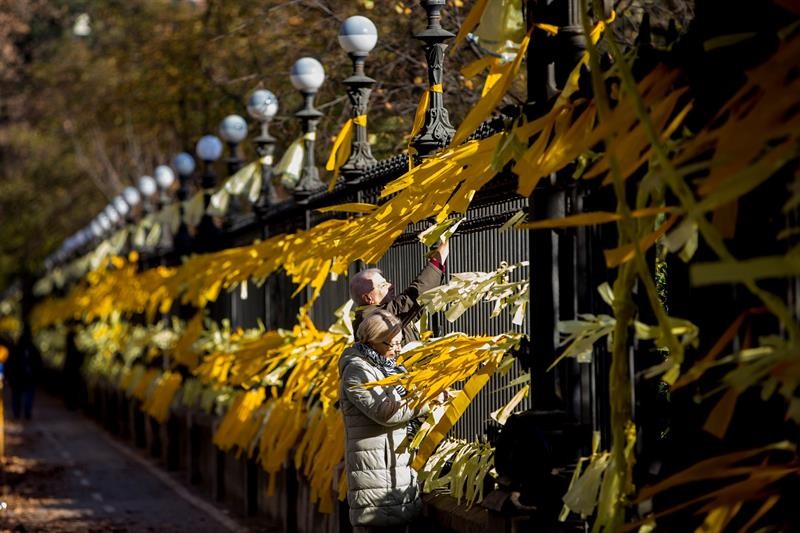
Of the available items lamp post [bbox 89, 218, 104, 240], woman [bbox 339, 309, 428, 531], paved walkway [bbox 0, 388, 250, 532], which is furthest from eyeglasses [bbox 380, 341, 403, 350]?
lamp post [bbox 89, 218, 104, 240]

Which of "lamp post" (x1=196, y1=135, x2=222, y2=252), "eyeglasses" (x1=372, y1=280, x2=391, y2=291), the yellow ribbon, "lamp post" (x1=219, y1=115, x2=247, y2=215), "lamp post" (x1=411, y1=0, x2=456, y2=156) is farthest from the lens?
"lamp post" (x1=196, y1=135, x2=222, y2=252)

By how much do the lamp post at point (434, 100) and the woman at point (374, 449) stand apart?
1326mm

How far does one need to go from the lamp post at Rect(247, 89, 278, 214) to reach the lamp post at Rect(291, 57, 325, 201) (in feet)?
3.49

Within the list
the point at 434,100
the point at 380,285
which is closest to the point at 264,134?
the point at 434,100

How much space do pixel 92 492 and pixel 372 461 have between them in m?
9.88

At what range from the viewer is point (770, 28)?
4.49 meters

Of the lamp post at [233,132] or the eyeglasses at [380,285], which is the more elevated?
the lamp post at [233,132]

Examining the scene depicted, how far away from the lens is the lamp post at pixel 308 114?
12938mm

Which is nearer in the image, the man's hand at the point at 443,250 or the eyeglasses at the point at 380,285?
the man's hand at the point at 443,250

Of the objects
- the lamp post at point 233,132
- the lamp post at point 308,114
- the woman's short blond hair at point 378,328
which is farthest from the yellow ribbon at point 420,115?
the lamp post at point 233,132

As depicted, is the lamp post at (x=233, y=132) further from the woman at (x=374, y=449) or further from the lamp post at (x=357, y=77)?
the woman at (x=374, y=449)

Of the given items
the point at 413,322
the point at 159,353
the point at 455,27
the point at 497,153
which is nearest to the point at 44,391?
the point at 159,353

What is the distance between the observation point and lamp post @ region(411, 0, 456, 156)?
9203 millimetres

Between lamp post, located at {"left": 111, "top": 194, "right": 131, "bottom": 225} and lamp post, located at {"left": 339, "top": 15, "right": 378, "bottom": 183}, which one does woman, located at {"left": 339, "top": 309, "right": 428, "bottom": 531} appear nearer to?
lamp post, located at {"left": 339, "top": 15, "right": 378, "bottom": 183}
